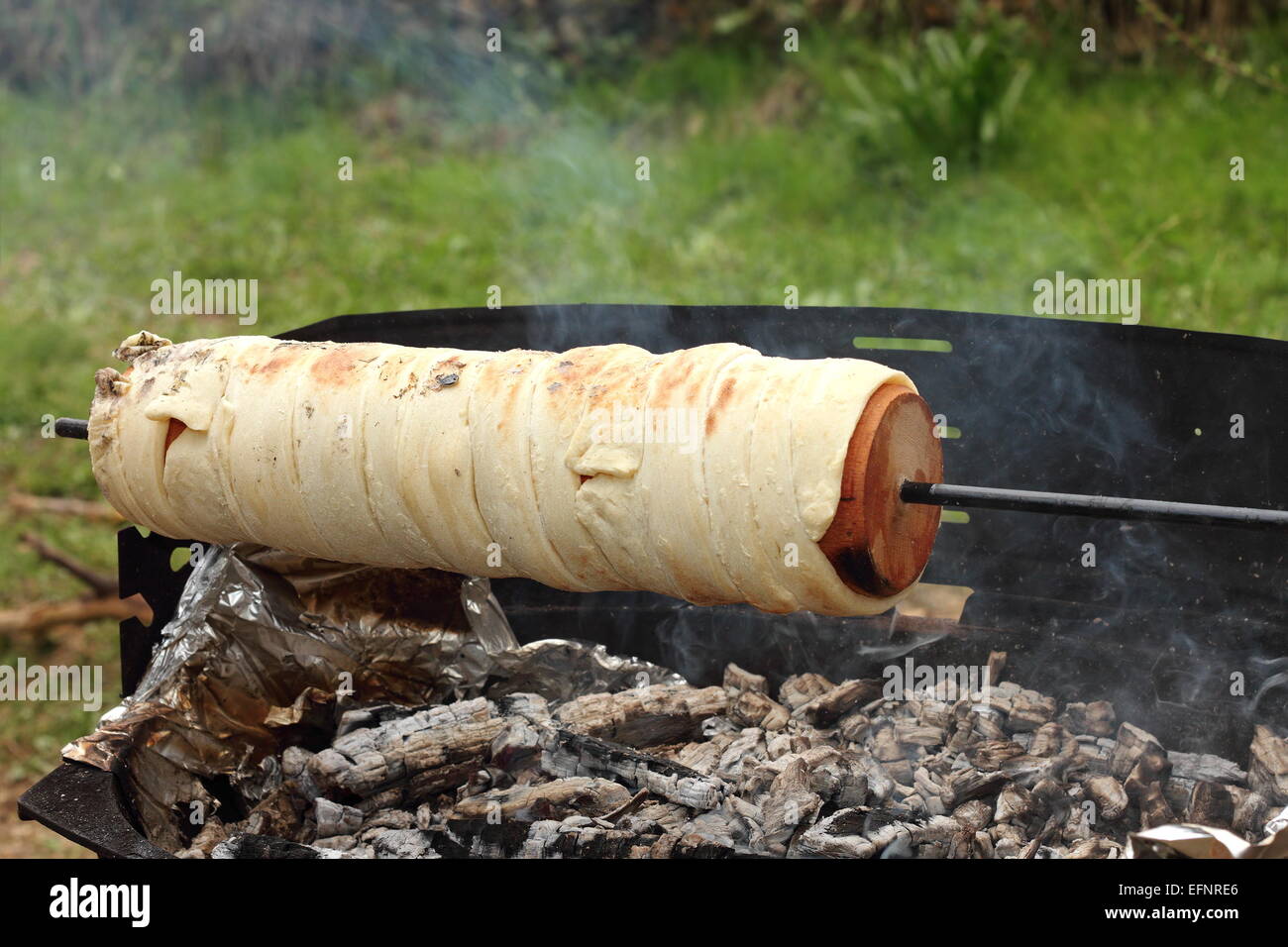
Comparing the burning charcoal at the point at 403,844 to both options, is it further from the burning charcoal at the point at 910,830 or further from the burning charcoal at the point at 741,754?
the burning charcoal at the point at 910,830

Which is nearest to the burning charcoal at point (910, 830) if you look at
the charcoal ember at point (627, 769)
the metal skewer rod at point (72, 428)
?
the charcoal ember at point (627, 769)

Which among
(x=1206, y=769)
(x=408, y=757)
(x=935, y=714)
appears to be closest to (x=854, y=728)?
(x=935, y=714)

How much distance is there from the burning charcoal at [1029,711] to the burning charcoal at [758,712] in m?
0.57

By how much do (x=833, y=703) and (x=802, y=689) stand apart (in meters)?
0.15

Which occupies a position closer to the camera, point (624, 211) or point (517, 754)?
point (517, 754)

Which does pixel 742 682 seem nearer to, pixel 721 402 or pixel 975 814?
pixel 975 814

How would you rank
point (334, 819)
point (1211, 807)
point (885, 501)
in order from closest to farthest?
point (885, 501), point (1211, 807), point (334, 819)

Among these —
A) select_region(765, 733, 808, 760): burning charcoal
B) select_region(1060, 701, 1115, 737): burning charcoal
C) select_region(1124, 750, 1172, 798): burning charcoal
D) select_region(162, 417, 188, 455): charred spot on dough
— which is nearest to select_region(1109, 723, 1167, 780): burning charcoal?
select_region(1124, 750, 1172, 798): burning charcoal

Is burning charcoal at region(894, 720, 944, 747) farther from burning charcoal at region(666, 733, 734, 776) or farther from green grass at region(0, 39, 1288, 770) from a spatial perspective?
green grass at region(0, 39, 1288, 770)

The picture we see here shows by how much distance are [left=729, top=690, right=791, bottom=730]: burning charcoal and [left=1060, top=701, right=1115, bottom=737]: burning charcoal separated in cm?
72

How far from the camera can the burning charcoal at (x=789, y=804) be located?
2957 mm

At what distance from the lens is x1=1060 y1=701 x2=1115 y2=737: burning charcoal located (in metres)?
3.43

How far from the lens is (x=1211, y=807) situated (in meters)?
3.05
